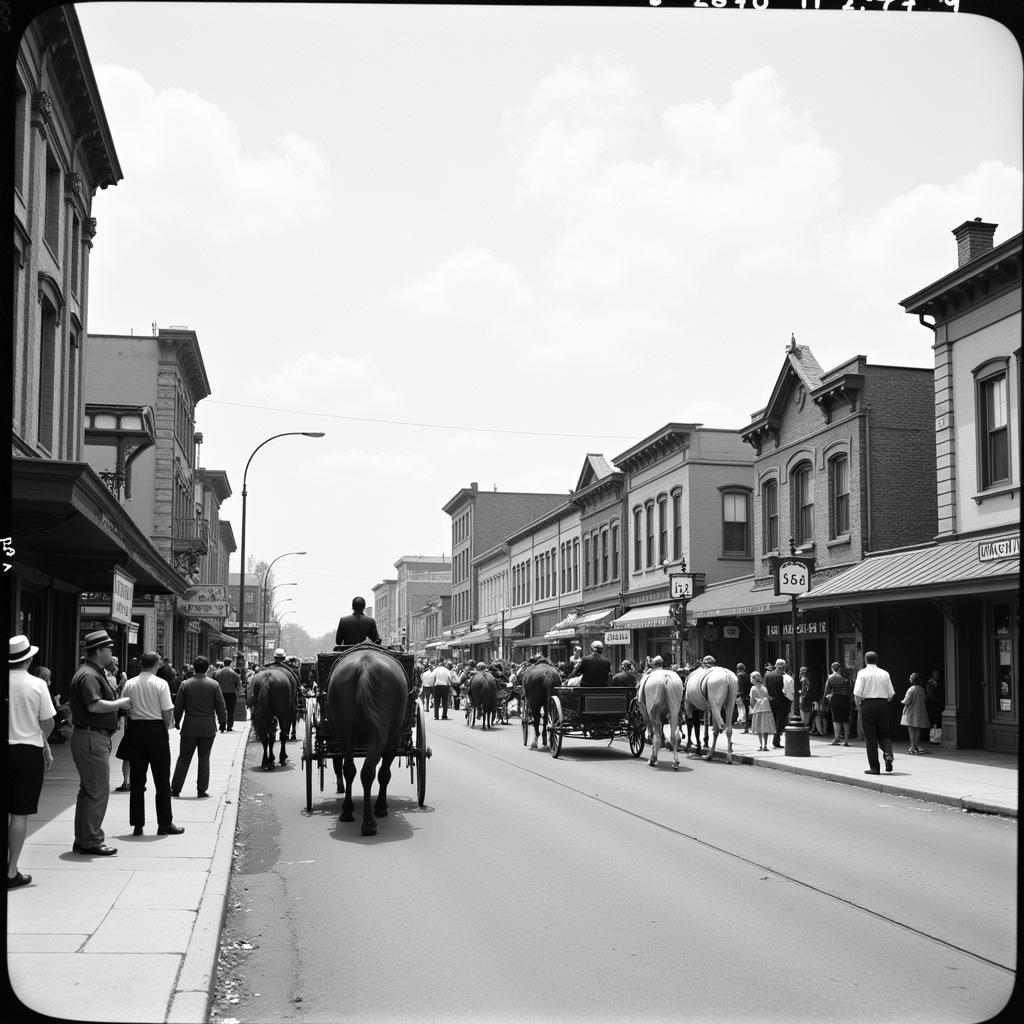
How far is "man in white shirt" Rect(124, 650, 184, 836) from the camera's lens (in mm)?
11164

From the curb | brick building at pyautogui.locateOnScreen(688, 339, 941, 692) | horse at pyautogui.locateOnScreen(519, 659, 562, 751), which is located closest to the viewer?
the curb

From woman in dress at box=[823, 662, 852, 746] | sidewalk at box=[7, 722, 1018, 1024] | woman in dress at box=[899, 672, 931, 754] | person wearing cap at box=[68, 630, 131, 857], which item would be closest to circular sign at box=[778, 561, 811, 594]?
woman in dress at box=[823, 662, 852, 746]

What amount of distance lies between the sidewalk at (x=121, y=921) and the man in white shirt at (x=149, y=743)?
205 millimetres

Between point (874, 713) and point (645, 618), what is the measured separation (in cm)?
2242

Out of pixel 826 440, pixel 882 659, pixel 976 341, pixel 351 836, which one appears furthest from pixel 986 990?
Result: pixel 826 440

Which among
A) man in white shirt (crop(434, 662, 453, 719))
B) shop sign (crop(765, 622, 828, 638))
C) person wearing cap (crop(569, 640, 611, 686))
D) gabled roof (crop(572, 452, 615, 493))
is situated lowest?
man in white shirt (crop(434, 662, 453, 719))

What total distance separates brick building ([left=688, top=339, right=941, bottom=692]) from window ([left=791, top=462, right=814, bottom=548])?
0.03 meters

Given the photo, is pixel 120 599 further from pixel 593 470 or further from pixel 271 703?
pixel 593 470

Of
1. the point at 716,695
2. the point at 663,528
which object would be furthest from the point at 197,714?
the point at 663,528

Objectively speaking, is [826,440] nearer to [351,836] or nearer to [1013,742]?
[1013,742]

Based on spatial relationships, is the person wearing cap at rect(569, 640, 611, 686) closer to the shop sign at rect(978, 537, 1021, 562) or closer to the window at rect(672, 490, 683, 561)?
the shop sign at rect(978, 537, 1021, 562)

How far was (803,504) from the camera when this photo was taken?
31109mm

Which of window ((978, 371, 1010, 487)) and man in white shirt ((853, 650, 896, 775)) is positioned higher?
window ((978, 371, 1010, 487))

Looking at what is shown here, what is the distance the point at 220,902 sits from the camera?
26.3 ft
